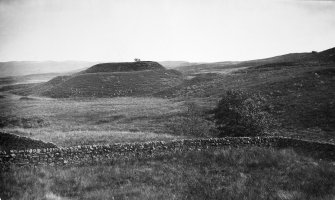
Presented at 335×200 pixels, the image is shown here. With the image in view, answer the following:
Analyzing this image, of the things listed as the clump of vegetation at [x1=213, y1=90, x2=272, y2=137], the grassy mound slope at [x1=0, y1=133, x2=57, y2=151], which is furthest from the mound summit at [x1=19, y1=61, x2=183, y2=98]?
the grassy mound slope at [x1=0, y1=133, x2=57, y2=151]

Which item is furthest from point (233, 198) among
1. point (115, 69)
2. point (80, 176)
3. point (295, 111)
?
point (115, 69)

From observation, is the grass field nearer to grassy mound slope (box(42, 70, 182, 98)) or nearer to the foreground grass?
the foreground grass

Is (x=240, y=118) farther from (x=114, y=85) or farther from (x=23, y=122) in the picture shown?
(x=114, y=85)

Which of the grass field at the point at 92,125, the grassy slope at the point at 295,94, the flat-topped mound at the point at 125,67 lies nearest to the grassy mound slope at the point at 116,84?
the grassy slope at the point at 295,94

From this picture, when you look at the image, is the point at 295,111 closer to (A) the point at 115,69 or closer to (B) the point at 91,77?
(B) the point at 91,77

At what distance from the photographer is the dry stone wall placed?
16.0 m

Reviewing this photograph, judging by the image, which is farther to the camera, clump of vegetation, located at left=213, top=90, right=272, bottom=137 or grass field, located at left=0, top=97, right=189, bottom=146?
grass field, located at left=0, top=97, right=189, bottom=146

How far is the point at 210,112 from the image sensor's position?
43.6 metres

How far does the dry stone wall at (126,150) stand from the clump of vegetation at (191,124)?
969 cm

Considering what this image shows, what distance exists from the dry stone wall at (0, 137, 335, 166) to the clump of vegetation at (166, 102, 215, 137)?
969 cm

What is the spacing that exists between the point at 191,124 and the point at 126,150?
19.2 meters

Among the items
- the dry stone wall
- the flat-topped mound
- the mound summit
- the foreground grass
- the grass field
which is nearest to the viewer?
the foreground grass

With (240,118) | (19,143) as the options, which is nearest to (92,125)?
(19,143)

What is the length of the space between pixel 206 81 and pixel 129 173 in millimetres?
70256
